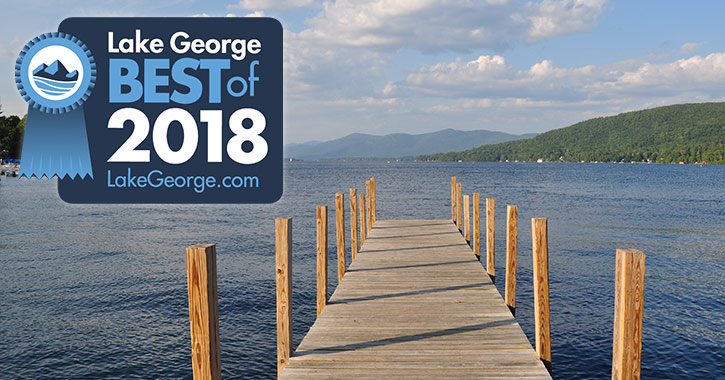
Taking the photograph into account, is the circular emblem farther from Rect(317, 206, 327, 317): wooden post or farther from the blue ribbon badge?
Rect(317, 206, 327, 317): wooden post

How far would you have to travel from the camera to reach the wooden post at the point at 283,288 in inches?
281

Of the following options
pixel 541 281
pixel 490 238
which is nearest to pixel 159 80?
pixel 490 238

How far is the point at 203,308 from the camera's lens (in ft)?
15.3

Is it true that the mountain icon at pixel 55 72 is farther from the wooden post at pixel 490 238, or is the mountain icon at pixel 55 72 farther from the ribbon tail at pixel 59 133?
the wooden post at pixel 490 238

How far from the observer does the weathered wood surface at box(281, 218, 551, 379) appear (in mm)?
6594

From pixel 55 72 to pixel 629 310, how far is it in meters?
18.3

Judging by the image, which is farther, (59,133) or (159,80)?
(59,133)

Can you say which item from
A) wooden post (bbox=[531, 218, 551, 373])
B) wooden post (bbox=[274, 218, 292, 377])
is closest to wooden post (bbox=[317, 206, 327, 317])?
wooden post (bbox=[274, 218, 292, 377])

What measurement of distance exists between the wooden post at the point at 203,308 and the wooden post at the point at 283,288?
232 cm

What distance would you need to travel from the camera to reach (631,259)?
16.9 feet

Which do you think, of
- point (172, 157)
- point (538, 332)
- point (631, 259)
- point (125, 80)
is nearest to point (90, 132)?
point (125, 80)

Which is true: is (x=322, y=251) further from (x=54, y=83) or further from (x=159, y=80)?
(x=54, y=83)

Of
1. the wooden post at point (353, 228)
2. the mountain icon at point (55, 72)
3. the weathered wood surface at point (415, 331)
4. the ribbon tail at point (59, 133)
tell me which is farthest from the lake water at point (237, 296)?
the mountain icon at point (55, 72)

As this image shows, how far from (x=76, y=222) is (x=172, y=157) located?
2324 cm
